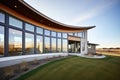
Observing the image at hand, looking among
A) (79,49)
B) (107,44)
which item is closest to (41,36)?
(79,49)

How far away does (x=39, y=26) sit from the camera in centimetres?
1195

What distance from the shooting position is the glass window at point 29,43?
9.85 m

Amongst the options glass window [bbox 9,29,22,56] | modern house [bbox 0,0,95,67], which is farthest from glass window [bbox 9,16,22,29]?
glass window [bbox 9,29,22,56]

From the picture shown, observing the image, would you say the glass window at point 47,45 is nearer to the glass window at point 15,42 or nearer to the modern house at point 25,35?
the modern house at point 25,35

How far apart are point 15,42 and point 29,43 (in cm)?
206

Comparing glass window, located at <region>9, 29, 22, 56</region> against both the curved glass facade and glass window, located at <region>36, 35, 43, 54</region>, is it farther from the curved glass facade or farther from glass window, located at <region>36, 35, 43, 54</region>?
glass window, located at <region>36, 35, 43, 54</region>

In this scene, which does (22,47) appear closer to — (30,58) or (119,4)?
(30,58)

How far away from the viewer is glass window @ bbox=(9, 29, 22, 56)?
789 centimetres

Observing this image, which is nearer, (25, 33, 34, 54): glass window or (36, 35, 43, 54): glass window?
(25, 33, 34, 54): glass window

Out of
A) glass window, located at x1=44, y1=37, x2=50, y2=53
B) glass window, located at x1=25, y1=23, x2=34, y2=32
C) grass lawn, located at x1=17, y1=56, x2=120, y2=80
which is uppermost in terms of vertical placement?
glass window, located at x1=25, y1=23, x2=34, y2=32

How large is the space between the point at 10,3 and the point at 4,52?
4.15 meters

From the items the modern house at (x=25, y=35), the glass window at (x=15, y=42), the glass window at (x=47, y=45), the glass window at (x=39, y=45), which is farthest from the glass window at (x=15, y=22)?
the glass window at (x=47, y=45)

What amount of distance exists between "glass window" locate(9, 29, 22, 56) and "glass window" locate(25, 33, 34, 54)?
2.88 feet

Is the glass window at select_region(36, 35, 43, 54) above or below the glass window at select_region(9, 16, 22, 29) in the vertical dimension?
below
